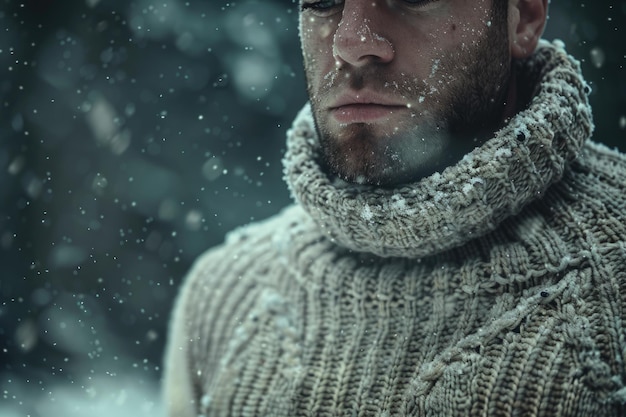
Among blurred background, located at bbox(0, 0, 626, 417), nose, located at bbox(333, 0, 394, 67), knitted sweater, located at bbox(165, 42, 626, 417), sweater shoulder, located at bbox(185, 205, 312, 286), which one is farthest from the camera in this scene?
blurred background, located at bbox(0, 0, 626, 417)

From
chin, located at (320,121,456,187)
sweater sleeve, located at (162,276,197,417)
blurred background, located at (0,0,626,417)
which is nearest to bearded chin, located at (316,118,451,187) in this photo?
chin, located at (320,121,456,187)

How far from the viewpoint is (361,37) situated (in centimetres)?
107

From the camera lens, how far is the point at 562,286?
1.00 m

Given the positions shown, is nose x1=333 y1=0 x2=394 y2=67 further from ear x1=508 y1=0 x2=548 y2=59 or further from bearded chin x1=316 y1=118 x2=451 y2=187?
ear x1=508 y1=0 x2=548 y2=59

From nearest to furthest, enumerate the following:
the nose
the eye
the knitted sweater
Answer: the knitted sweater < the nose < the eye

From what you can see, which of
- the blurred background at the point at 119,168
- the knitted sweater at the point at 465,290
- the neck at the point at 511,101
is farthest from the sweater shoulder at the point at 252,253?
the blurred background at the point at 119,168

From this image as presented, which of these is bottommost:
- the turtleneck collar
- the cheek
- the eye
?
the turtleneck collar

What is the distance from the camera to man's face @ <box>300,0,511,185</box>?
1095 mm

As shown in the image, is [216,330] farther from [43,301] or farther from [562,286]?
[43,301]

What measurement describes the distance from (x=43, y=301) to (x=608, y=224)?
228 cm

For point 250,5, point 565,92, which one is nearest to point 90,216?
point 250,5

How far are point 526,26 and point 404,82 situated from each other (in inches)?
13.3

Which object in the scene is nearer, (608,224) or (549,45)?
(608,224)

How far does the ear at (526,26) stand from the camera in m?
1.24
